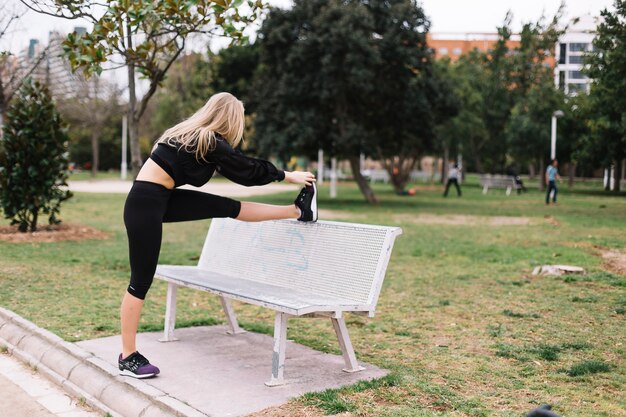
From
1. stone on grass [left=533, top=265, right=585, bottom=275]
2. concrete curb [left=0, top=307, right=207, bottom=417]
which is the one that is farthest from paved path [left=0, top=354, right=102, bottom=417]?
stone on grass [left=533, top=265, right=585, bottom=275]

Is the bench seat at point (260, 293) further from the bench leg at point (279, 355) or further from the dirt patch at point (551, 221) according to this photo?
the dirt patch at point (551, 221)

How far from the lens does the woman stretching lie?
466cm

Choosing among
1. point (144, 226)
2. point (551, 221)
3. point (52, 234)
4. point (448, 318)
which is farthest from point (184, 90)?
point (144, 226)

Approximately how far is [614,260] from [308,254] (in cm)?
692

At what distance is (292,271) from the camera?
559 cm

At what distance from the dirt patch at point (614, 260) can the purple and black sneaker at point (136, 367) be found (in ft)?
22.6

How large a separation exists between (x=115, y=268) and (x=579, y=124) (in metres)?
36.5

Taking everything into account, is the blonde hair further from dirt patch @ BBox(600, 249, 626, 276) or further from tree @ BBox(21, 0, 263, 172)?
dirt patch @ BBox(600, 249, 626, 276)

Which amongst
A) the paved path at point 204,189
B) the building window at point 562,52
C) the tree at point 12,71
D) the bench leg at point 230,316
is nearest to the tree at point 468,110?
the building window at point 562,52

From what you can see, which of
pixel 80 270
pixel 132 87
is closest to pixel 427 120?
pixel 132 87

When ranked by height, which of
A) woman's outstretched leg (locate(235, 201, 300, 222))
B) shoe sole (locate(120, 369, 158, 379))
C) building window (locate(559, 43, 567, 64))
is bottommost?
shoe sole (locate(120, 369, 158, 379))

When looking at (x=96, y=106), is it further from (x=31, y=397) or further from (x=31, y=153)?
(x=31, y=397)

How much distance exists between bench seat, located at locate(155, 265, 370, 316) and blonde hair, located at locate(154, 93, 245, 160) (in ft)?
3.31

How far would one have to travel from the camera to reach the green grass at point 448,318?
14.6 ft
